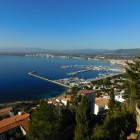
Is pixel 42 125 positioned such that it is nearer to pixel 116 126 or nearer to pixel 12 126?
pixel 12 126

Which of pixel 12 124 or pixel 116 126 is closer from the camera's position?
pixel 116 126

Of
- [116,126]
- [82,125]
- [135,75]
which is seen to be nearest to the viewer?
[82,125]

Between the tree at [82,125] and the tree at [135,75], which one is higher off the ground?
the tree at [135,75]

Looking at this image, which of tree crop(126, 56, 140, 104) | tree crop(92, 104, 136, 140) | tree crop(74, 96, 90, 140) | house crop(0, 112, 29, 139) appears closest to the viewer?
tree crop(74, 96, 90, 140)

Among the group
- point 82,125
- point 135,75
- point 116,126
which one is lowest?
point 116,126

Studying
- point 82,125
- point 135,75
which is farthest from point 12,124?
point 135,75

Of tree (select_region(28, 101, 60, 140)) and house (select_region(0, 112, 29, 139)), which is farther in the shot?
house (select_region(0, 112, 29, 139))

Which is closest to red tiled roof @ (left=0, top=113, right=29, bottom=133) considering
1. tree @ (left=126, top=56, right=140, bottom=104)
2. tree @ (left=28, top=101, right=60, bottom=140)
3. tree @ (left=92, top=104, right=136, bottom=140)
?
tree @ (left=28, top=101, right=60, bottom=140)

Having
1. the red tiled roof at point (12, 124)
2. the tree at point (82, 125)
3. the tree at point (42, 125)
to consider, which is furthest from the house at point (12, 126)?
the tree at point (82, 125)

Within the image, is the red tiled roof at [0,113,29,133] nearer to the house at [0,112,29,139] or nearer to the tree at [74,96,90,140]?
the house at [0,112,29,139]

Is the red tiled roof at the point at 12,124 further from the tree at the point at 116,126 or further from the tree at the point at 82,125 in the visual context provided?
the tree at the point at 116,126

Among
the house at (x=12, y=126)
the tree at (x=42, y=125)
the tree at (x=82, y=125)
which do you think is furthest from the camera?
the house at (x=12, y=126)

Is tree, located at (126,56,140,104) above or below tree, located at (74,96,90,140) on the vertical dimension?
above
